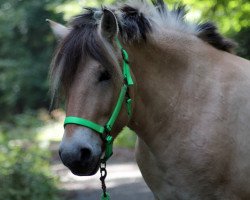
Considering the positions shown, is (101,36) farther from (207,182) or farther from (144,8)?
(207,182)

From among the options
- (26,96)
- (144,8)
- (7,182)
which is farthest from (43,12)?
(144,8)

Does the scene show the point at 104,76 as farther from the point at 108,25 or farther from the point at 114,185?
the point at 114,185

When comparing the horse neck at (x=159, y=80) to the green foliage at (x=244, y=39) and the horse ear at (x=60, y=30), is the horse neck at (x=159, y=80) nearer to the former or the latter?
the horse ear at (x=60, y=30)

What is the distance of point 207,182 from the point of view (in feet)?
12.4

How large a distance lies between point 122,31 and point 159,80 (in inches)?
18.8

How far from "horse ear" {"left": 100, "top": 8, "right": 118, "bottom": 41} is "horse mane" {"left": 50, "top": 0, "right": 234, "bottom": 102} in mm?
61

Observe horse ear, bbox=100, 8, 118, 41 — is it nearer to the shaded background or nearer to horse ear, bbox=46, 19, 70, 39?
horse ear, bbox=46, 19, 70, 39

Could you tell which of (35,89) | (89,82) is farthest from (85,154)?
(35,89)

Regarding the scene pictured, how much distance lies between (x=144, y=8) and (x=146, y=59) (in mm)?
446

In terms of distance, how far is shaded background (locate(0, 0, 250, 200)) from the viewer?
24.7ft

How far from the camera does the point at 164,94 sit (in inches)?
157

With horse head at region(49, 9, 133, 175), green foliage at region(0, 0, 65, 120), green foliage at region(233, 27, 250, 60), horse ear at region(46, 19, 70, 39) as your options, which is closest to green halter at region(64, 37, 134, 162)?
horse head at region(49, 9, 133, 175)

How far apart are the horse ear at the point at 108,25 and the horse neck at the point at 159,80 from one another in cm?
26

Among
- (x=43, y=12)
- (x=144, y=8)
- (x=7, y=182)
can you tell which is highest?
(x=144, y=8)
